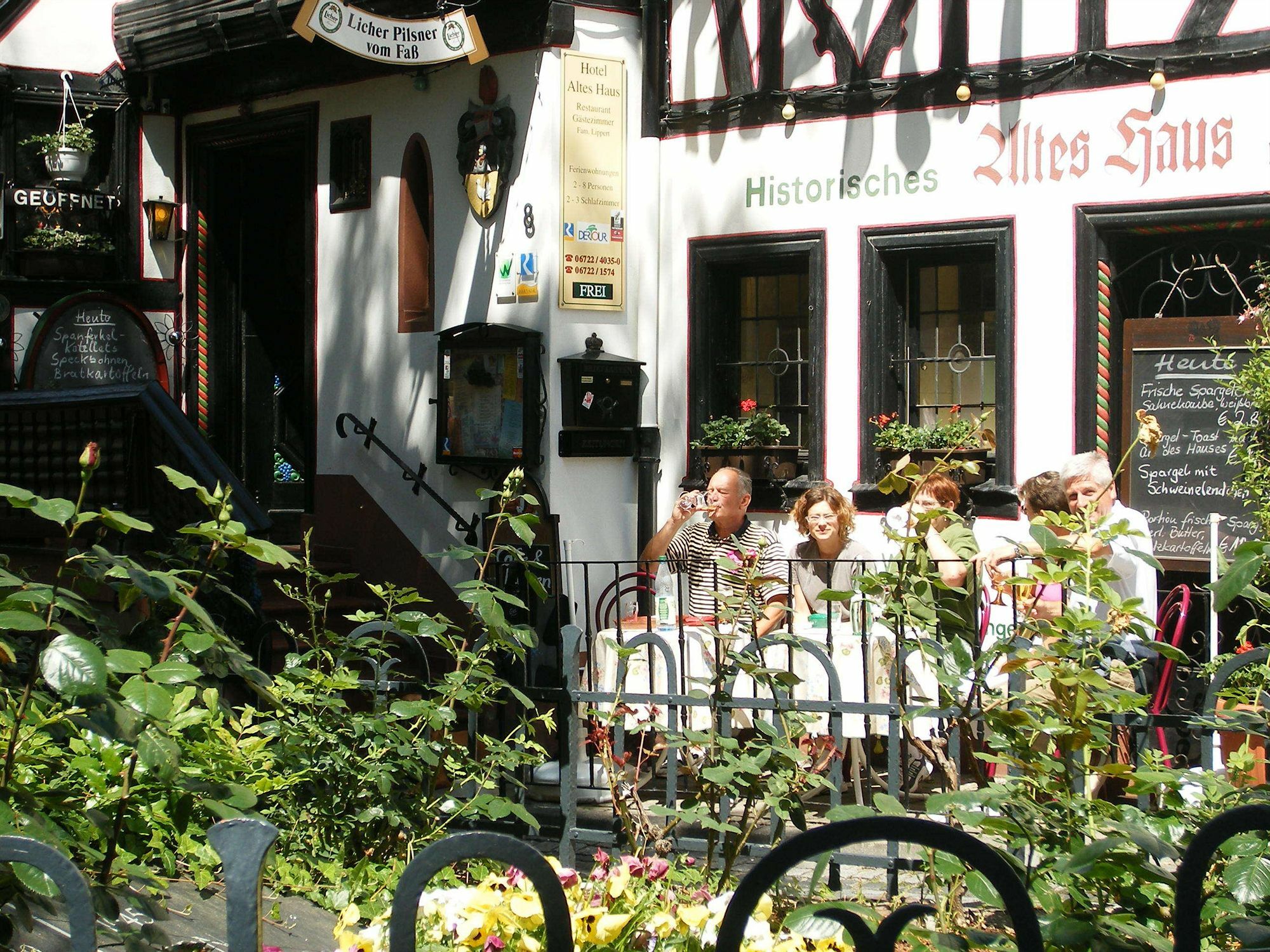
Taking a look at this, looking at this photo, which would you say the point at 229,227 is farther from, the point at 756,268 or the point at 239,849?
the point at 239,849

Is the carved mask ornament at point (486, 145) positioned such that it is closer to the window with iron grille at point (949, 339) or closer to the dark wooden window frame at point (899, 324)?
the dark wooden window frame at point (899, 324)

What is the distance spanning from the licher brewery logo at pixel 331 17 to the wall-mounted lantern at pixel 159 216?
431 cm

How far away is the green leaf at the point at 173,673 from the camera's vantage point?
2127 mm

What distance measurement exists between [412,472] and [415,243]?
67.4 inches

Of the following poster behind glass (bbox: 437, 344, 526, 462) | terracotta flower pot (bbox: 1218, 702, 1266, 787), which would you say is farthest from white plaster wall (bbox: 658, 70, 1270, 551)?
terracotta flower pot (bbox: 1218, 702, 1266, 787)

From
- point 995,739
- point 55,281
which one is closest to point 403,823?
point 995,739

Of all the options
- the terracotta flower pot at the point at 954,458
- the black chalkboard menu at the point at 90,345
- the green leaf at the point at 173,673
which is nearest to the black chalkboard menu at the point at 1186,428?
the terracotta flower pot at the point at 954,458

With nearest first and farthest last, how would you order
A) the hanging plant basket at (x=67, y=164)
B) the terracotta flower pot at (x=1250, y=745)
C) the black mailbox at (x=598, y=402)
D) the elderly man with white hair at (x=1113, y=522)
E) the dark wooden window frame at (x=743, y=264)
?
the terracotta flower pot at (x=1250, y=745) < the elderly man with white hair at (x=1113, y=522) < the dark wooden window frame at (x=743, y=264) < the black mailbox at (x=598, y=402) < the hanging plant basket at (x=67, y=164)

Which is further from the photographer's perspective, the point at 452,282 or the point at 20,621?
the point at 452,282

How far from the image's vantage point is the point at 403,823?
3.41 metres

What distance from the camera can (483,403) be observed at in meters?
9.61

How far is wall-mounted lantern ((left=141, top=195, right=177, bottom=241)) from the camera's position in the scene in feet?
39.8

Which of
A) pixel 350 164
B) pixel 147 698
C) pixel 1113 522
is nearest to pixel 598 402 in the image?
pixel 350 164

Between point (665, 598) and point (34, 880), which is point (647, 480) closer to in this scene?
point (665, 598)
